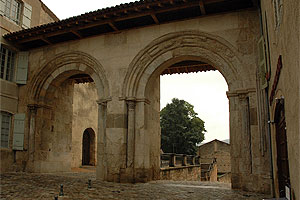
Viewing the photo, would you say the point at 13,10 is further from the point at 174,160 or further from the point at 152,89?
the point at 174,160

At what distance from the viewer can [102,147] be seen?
947 cm

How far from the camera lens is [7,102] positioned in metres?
10.9

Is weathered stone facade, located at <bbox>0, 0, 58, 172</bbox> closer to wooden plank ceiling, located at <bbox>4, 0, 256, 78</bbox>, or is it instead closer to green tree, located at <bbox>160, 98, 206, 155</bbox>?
wooden plank ceiling, located at <bbox>4, 0, 256, 78</bbox>

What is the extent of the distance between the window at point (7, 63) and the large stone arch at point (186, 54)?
5.09 meters

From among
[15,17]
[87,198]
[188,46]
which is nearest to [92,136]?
[15,17]

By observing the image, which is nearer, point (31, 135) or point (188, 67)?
point (31, 135)

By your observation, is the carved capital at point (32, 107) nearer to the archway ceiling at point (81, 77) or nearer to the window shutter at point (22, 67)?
the window shutter at point (22, 67)

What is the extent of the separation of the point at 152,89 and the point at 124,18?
2.69m

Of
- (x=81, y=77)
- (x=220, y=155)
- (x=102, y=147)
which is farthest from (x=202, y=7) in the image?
(x=220, y=155)

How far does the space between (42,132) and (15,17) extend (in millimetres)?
4886

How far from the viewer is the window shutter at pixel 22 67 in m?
11.4

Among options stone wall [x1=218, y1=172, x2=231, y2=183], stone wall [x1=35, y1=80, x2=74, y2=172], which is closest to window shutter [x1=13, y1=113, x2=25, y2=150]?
stone wall [x1=35, y1=80, x2=74, y2=172]

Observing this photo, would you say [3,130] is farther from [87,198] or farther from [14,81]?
[87,198]

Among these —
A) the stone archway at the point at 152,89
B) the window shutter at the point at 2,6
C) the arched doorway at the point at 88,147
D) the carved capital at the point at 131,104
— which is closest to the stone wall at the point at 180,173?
the stone archway at the point at 152,89
